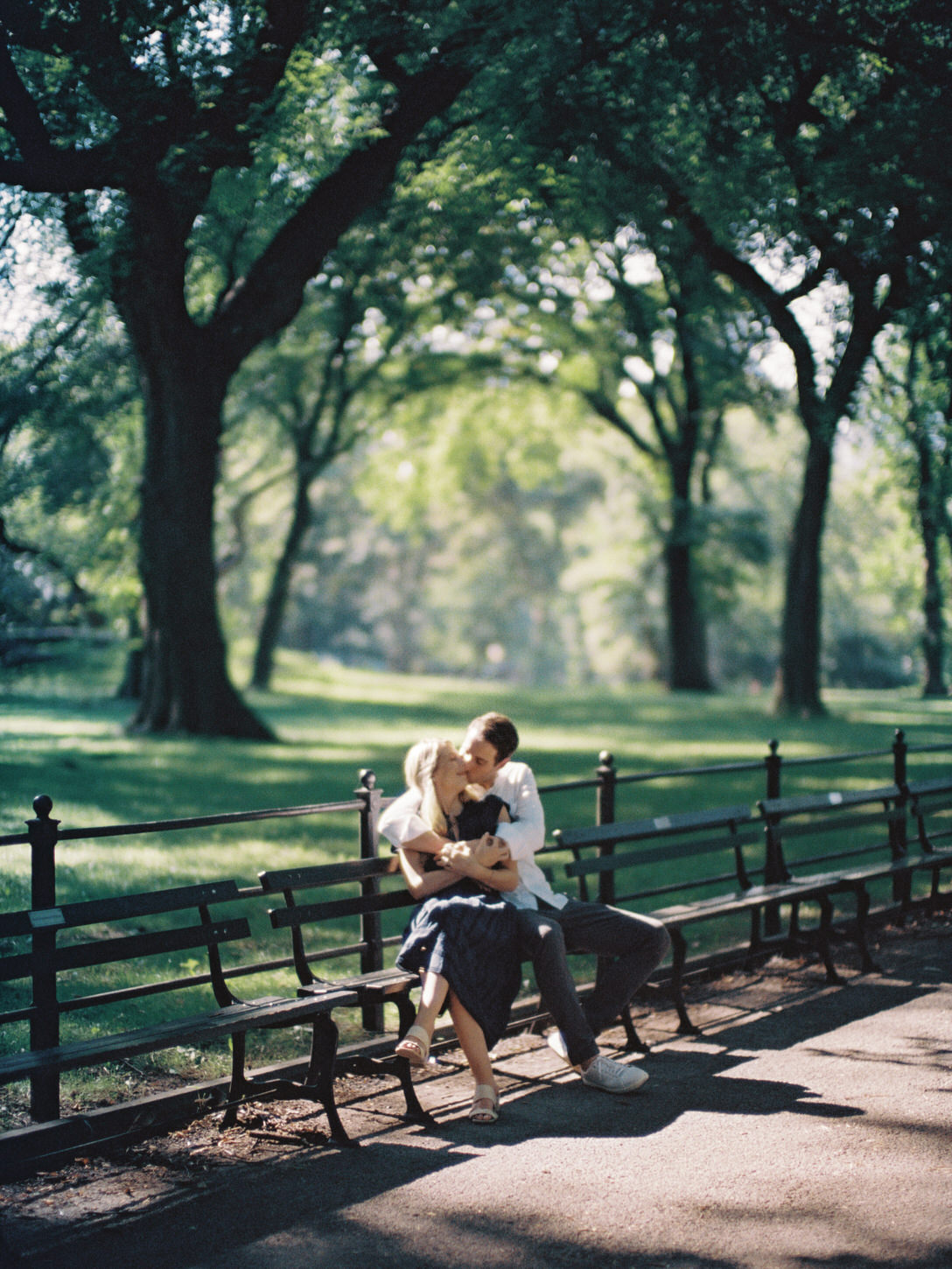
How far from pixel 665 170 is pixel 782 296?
1.40 meters

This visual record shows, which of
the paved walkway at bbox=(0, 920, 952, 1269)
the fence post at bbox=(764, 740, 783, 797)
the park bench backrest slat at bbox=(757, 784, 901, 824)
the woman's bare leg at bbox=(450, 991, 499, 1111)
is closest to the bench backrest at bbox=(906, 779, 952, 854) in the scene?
the park bench backrest slat at bbox=(757, 784, 901, 824)

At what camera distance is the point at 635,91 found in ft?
28.9

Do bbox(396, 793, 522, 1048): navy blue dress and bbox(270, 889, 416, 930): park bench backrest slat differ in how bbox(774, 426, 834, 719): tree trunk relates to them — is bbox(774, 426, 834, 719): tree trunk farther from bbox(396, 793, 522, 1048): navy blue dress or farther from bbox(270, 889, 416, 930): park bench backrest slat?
bbox(396, 793, 522, 1048): navy blue dress

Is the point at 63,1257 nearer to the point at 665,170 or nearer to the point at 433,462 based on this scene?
the point at 665,170

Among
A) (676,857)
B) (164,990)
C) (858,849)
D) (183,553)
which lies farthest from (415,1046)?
(183,553)

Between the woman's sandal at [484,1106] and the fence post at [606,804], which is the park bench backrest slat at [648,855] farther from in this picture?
the woman's sandal at [484,1106]

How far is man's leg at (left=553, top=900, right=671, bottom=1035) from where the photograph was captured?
562cm

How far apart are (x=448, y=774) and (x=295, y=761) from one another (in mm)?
11817

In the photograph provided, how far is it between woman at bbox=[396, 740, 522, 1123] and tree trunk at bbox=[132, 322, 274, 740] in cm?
1124

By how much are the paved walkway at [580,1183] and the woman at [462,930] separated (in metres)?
0.32

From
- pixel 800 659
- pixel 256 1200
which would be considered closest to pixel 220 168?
pixel 256 1200

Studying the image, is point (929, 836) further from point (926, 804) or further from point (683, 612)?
point (683, 612)

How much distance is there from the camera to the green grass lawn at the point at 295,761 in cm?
1004

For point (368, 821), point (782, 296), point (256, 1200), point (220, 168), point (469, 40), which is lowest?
point (256, 1200)
